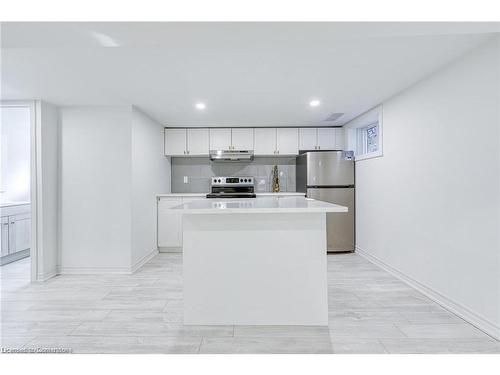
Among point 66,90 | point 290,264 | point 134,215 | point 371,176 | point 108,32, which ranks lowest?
point 290,264

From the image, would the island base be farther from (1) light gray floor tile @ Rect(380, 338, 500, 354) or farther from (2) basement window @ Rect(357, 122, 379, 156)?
(2) basement window @ Rect(357, 122, 379, 156)

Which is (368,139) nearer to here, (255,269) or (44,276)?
(255,269)

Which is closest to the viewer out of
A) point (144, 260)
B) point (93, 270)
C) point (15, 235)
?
point (93, 270)

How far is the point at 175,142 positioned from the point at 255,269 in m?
3.41

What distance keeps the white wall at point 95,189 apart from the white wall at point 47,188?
0.09m

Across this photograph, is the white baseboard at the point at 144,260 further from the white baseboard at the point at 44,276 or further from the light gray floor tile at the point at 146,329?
the light gray floor tile at the point at 146,329

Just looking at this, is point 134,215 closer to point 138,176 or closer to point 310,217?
point 138,176

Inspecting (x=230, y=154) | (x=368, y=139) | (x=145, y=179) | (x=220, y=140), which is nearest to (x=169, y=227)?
(x=145, y=179)

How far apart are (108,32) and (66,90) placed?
→ 1988 mm

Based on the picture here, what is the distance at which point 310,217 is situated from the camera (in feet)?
7.37

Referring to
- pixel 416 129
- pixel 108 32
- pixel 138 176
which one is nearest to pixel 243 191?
pixel 138 176

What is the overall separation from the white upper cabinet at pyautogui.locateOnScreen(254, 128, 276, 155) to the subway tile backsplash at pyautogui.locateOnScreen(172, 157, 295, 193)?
40 cm

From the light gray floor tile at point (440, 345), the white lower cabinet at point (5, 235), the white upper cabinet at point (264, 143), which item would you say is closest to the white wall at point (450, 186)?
the light gray floor tile at point (440, 345)

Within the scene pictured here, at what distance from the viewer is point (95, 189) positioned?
373 cm
